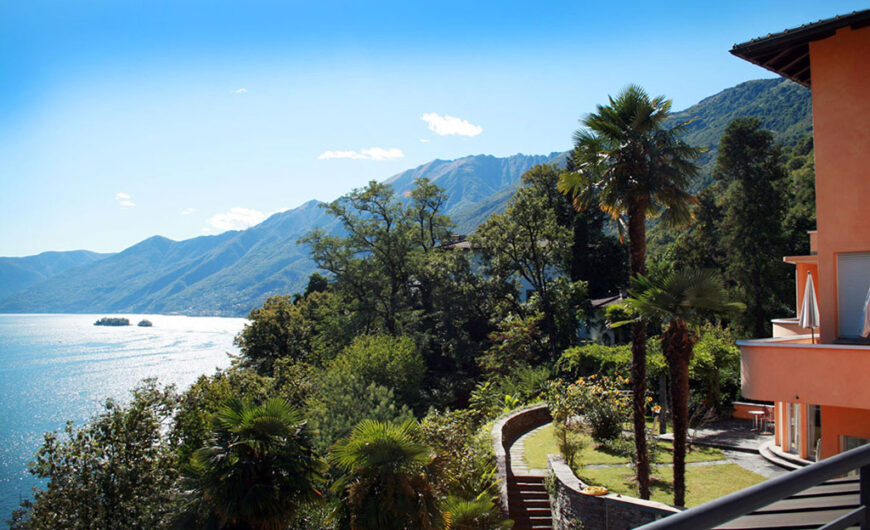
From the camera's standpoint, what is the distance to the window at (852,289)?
1127cm

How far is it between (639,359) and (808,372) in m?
4.36

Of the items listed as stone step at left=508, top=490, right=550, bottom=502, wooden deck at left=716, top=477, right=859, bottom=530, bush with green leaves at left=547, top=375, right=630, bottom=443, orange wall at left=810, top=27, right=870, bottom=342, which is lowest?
stone step at left=508, top=490, right=550, bottom=502

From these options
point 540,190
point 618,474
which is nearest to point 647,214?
point 618,474

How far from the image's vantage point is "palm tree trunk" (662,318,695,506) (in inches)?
489

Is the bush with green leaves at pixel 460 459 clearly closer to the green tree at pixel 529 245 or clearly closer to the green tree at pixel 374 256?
the green tree at pixel 529 245

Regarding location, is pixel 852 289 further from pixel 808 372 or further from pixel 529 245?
pixel 529 245

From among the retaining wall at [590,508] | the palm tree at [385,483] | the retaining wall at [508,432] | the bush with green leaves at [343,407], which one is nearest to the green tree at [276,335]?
the bush with green leaves at [343,407]

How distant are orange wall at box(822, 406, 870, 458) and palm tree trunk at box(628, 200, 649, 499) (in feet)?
12.1

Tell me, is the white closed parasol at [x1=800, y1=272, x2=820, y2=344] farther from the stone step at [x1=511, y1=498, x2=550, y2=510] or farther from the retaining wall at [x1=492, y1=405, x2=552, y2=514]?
the retaining wall at [x1=492, y1=405, x2=552, y2=514]

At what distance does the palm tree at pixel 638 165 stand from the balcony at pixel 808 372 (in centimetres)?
328

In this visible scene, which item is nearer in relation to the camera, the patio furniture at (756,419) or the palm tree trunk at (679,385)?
the palm tree trunk at (679,385)

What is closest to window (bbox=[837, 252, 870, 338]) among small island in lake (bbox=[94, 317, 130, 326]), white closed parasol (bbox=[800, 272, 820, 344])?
white closed parasol (bbox=[800, 272, 820, 344])

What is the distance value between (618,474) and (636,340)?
421cm

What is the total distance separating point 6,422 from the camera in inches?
Result: 2036
